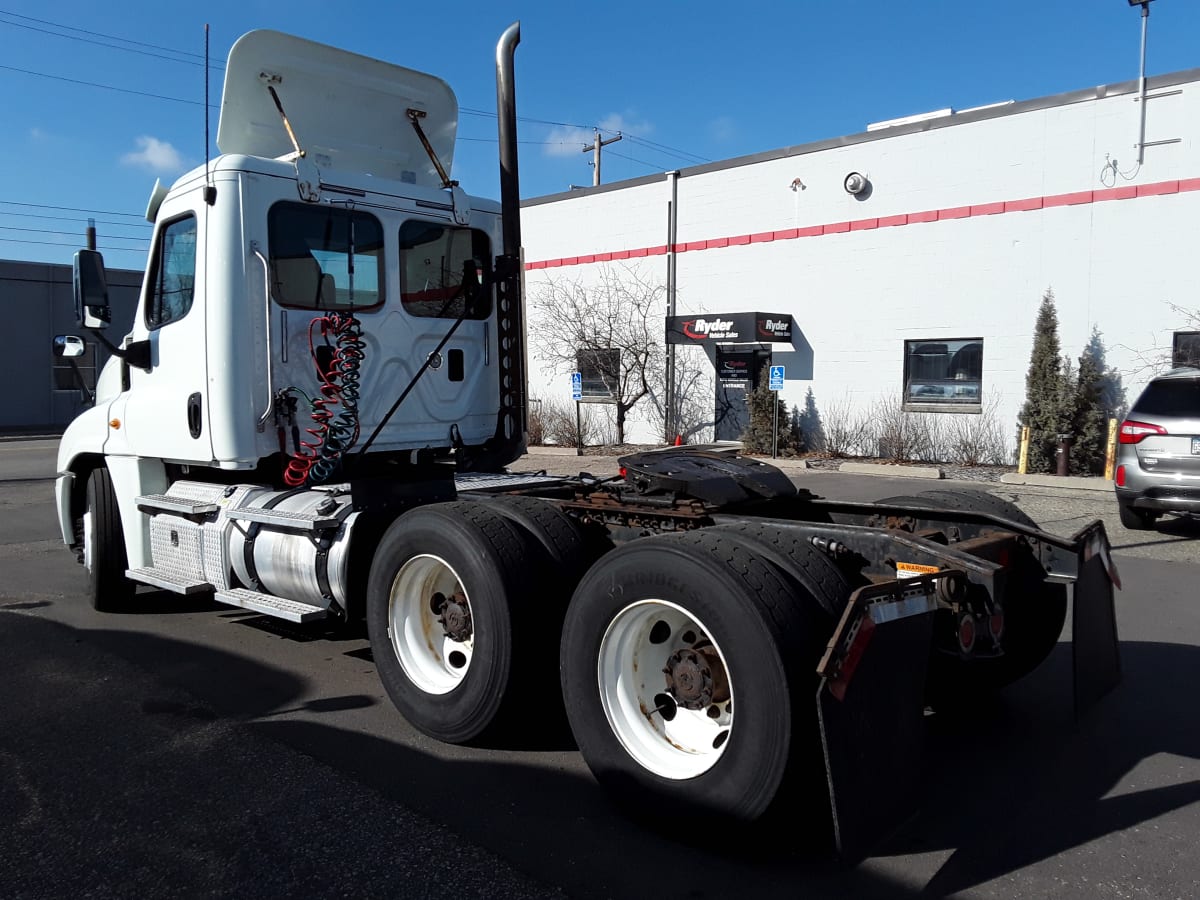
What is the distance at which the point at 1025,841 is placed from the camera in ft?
11.3

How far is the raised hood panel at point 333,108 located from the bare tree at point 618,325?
1548 centimetres

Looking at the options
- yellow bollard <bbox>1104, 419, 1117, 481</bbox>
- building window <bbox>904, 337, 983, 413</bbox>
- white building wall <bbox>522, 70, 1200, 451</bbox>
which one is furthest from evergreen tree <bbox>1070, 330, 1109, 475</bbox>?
building window <bbox>904, 337, 983, 413</bbox>

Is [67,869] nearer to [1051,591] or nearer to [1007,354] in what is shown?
[1051,591]

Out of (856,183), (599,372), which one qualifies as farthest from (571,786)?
(599,372)

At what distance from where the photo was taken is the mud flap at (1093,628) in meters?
3.78

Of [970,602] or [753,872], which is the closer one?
[753,872]

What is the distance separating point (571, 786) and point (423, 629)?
46.2 inches

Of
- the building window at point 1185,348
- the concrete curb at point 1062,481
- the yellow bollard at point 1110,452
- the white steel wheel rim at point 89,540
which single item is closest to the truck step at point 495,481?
the white steel wheel rim at point 89,540

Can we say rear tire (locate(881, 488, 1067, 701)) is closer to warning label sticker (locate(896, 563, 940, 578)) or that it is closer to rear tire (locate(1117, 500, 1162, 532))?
warning label sticker (locate(896, 563, 940, 578))

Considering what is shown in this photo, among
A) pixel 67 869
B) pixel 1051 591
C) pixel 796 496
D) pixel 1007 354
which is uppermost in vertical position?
pixel 1007 354

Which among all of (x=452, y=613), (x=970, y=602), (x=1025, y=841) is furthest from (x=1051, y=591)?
(x=452, y=613)

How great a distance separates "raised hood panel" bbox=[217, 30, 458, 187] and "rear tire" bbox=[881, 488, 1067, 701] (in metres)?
4.17

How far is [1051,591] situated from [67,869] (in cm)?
429

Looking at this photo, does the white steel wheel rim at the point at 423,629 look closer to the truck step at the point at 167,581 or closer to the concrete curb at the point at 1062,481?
the truck step at the point at 167,581
